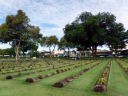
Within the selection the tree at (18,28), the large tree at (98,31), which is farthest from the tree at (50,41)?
the tree at (18,28)

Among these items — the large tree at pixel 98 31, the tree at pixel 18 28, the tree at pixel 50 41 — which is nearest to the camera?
the tree at pixel 18 28

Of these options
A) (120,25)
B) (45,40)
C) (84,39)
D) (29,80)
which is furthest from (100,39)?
(29,80)

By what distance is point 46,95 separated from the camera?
997 centimetres

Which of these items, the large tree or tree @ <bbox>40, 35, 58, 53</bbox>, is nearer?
the large tree

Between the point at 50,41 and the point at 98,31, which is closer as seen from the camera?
the point at 98,31

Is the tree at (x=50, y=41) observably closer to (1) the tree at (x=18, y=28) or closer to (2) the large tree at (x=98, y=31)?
(2) the large tree at (x=98, y=31)

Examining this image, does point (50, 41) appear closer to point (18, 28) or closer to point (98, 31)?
point (98, 31)

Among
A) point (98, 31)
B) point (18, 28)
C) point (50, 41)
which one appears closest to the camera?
point (18, 28)

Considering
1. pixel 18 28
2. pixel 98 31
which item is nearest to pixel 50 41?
pixel 98 31

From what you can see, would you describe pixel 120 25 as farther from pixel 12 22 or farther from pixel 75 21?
pixel 12 22

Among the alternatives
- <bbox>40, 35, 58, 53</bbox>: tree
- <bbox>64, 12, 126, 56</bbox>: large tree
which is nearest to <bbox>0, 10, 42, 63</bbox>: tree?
<bbox>64, 12, 126, 56</bbox>: large tree

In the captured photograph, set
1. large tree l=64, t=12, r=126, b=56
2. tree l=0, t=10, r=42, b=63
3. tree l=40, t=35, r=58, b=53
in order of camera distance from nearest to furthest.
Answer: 1. tree l=0, t=10, r=42, b=63
2. large tree l=64, t=12, r=126, b=56
3. tree l=40, t=35, r=58, b=53

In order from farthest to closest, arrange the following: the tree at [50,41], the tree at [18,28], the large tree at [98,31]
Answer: the tree at [50,41] < the large tree at [98,31] < the tree at [18,28]

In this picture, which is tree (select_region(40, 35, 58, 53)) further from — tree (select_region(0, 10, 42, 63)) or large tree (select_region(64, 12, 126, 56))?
tree (select_region(0, 10, 42, 63))
